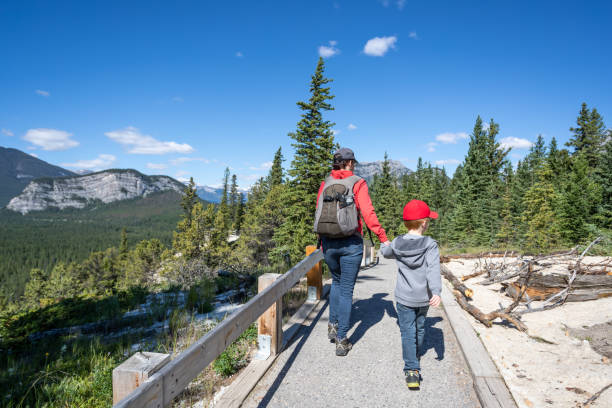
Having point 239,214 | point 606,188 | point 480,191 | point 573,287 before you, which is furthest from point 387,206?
point 573,287

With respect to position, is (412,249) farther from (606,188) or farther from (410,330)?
(606,188)

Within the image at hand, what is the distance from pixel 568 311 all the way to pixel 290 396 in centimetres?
545

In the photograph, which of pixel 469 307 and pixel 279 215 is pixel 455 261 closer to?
pixel 469 307

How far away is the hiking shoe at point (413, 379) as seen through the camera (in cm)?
309

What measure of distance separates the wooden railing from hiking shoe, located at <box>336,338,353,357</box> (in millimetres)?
723

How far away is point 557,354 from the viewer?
3.93m

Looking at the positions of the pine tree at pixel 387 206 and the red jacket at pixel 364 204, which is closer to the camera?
the red jacket at pixel 364 204

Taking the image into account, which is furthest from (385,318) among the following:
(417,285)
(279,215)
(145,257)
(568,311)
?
(145,257)

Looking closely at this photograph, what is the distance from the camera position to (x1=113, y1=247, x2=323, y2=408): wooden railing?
154cm

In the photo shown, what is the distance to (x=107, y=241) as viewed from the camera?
167m

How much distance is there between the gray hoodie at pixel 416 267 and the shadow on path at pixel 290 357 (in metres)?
1.46

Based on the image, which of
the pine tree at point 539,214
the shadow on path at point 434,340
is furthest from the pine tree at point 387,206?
the shadow on path at point 434,340

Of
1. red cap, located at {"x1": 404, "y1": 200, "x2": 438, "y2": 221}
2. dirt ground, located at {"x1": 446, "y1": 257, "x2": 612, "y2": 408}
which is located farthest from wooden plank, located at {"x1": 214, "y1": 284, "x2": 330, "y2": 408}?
dirt ground, located at {"x1": 446, "y1": 257, "x2": 612, "y2": 408}

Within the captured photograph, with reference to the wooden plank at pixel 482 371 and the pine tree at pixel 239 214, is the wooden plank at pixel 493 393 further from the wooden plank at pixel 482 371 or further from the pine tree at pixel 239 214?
the pine tree at pixel 239 214
